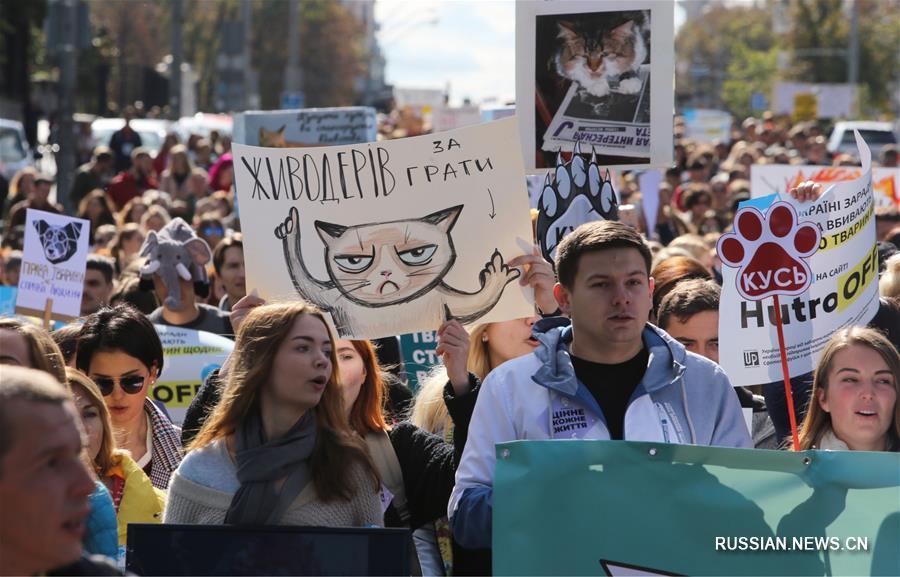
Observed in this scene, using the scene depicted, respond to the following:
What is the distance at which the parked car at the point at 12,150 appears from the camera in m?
25.6

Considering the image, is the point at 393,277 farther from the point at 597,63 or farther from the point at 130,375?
the point at 597,63

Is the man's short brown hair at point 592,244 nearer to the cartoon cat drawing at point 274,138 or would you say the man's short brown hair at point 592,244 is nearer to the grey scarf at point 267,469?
the grey scarf at point 267,469

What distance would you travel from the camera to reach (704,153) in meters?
19.1

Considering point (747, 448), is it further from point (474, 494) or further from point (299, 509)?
point (299, 509)

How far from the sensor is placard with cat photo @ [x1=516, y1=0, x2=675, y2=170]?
6.55 m

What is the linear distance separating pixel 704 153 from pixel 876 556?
1576 cm

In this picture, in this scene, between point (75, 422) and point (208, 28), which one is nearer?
point (75, 422)

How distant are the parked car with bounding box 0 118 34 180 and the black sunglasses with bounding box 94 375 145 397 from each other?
21.1m

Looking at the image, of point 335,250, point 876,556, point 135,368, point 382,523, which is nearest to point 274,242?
point 335,250

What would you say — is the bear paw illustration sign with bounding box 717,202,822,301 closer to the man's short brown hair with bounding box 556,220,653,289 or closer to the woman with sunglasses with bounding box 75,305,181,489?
the man's short brown hair with bounding box 556,220,653,289

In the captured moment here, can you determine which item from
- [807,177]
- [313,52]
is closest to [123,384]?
[807,177]

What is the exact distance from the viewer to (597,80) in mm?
6629

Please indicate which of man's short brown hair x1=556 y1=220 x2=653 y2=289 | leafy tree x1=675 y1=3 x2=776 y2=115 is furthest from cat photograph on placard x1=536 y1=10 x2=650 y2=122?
leafy tree x1=675 y1=3 x2=776 y2=115

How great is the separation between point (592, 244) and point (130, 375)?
1996 millimetres
